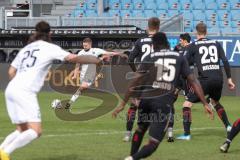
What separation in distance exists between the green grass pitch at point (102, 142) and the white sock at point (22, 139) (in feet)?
6.29

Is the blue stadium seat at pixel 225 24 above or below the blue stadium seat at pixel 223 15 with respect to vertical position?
below

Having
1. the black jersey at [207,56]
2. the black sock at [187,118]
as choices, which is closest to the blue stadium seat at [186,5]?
the black jersey at [207,56]

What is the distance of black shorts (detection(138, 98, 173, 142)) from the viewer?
32.3 feet

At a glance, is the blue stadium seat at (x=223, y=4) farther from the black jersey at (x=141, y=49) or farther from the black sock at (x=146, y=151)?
the black sock at (x=146, y=151)

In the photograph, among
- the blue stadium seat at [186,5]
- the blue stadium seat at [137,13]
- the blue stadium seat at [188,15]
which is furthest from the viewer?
the blue stadium seat at [137,13]

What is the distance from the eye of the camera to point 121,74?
1113 inches

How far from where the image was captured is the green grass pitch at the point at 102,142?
39.0ft

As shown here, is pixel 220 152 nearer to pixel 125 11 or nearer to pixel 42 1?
pixel 125 11

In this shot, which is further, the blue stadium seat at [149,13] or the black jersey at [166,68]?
the blue stadium seat at [149,13]

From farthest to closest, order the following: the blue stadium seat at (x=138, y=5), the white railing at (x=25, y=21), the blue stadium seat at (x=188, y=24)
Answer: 1. the blue stadium seat at (x=138, y=5)
2. the blue stadium seat at (x=188, y=24)
3. the white railing at (x=25, y=21)

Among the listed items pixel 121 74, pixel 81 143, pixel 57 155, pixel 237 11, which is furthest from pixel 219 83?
pixel 237 11

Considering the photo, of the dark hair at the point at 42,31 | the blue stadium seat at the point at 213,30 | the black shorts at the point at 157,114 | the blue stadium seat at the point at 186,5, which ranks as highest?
the dark hair at the point at 42,31

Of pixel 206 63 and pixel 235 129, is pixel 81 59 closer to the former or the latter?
pixel 235 129

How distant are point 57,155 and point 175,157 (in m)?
2.01
